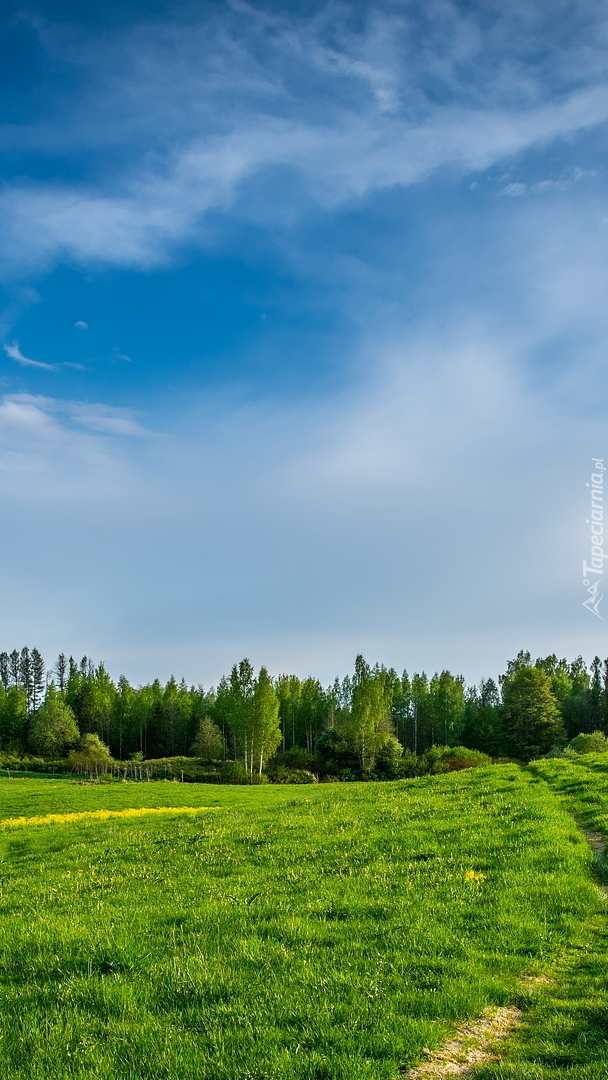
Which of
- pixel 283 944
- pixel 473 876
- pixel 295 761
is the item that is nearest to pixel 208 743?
pixel 295 761

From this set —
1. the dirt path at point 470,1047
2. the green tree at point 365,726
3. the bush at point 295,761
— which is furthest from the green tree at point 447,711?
the dirt path at point 470,1047

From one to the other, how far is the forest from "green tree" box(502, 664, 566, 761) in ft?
0.57

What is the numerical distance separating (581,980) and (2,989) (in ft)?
28.6

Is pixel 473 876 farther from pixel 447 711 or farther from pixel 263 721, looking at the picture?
pixel 447 711

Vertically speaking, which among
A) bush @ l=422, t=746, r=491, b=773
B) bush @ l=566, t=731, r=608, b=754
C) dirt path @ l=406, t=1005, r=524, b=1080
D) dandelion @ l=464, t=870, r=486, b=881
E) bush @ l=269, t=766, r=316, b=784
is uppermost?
dirt path @ l=406, t=1005, r=524, b=1080

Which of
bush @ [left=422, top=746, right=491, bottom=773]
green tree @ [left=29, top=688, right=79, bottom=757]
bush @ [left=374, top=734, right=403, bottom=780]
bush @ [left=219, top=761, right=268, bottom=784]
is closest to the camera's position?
bush @ [left=422, top=746, right=491, bottom=773]

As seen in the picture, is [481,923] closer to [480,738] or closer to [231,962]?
[231,962]

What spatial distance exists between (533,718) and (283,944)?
109546 millimetres


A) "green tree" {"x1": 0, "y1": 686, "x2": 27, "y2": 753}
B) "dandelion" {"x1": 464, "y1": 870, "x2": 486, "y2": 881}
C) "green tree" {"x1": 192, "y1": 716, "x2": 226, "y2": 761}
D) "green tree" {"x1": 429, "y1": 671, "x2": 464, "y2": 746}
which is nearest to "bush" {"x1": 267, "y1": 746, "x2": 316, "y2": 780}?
"green tree" {"x1": 192, "y1": 716, "x2": 226, "y2": 761}

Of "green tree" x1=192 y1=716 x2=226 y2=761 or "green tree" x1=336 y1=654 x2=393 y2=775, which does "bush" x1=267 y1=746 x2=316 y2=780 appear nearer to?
"green tree" x1=336 y1=654 x2=393 y2=775

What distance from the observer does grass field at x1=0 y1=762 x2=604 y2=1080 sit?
7797 millimetres

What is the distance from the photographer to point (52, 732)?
439 ft

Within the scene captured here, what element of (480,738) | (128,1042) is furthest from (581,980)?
(480,738)

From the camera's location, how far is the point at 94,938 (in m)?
11.6
